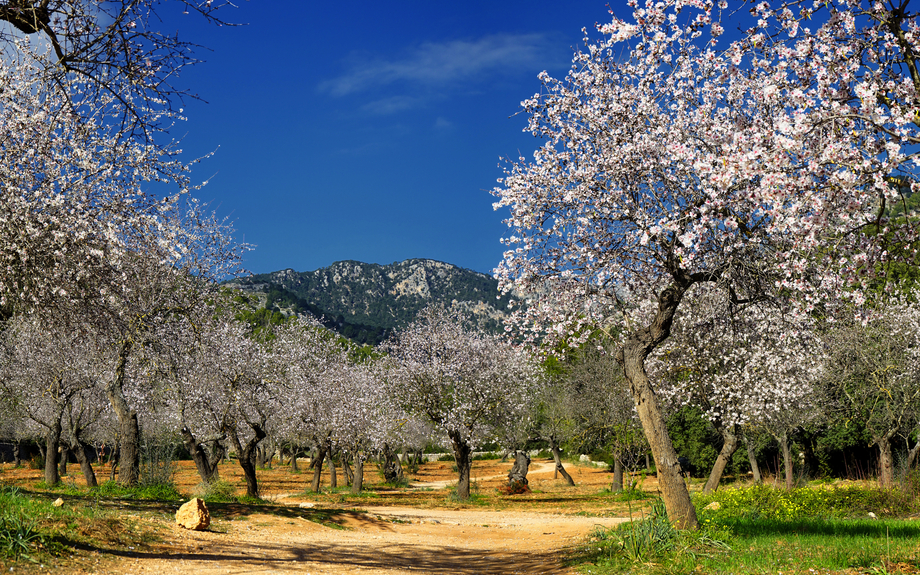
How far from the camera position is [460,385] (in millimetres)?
26125

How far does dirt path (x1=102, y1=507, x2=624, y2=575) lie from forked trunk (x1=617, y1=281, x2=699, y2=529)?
2.06 m

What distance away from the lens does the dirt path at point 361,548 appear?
26.3ft

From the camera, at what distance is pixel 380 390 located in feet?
110

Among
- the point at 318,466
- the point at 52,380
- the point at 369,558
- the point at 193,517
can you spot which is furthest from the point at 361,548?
the point at 318,466

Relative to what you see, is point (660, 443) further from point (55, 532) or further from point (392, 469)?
point (392, 469)

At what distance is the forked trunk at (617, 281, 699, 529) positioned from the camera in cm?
945

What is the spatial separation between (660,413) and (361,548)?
586 centimetres

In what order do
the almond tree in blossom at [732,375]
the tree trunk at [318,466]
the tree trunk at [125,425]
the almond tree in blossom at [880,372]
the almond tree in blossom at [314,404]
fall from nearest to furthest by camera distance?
the tree trunk at [125,425]
the almond tree in blossom at [732,375]
the almond tree in blossom at [880,372]
the tree trunk at [318,466]
the almond tree in blossom at [314,404]

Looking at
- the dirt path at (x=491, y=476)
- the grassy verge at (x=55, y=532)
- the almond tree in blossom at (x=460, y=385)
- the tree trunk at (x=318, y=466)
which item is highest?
the almond tree in blossom at (x=460, y=385)

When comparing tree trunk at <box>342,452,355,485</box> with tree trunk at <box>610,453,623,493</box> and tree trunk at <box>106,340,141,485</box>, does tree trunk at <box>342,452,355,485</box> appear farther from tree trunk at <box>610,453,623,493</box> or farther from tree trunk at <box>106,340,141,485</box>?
tree trunk at <box>106,340,141,485</box>

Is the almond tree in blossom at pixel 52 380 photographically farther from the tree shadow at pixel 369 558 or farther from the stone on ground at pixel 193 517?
the tree shadow at pixel 369 558

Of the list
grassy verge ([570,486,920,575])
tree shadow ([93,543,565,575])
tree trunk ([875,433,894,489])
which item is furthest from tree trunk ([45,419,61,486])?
tree trunk ([875,433,894,489])

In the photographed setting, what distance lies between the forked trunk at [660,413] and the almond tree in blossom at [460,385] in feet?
48.0

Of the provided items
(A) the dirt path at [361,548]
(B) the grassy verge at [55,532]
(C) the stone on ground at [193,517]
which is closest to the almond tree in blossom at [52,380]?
(A) the dirt path at [361,548]
